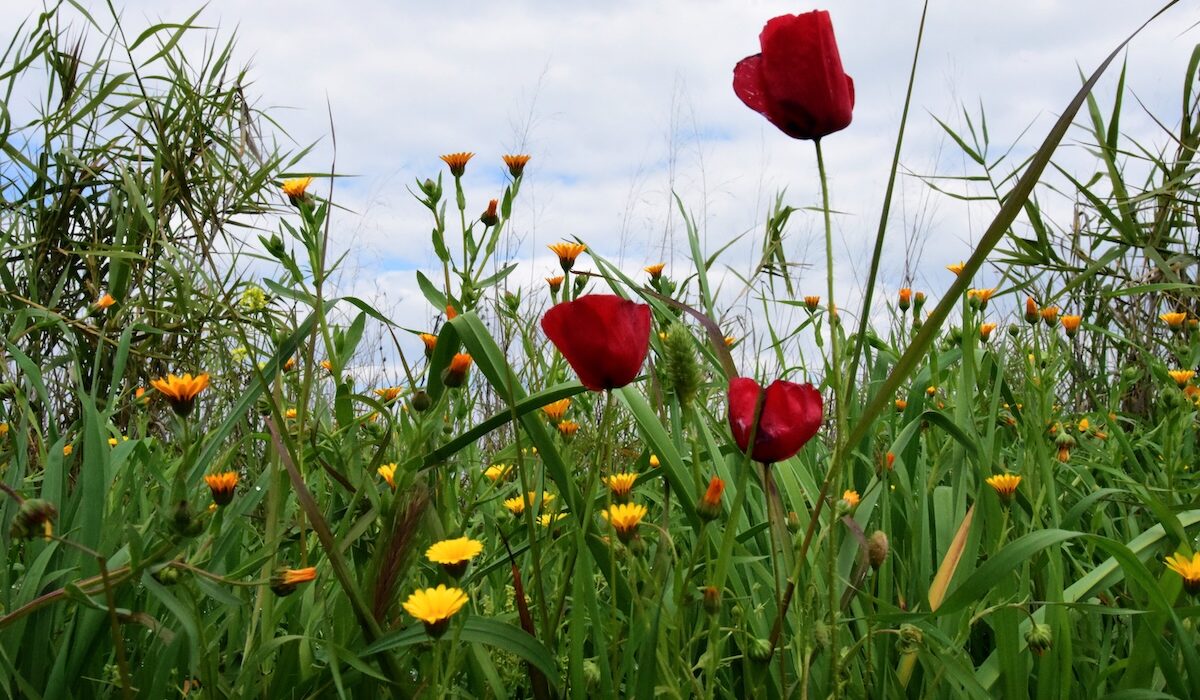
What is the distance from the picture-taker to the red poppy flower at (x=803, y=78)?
698 millimetres

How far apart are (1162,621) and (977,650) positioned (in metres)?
0.30

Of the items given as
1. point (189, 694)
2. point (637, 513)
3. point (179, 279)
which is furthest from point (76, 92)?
point (637, 513)

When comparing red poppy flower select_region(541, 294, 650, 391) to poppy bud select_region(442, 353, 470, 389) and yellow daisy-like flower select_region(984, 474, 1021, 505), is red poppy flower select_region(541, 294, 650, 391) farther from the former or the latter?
yellow daisy-like flower select_region(984, 474, 1021, 505)

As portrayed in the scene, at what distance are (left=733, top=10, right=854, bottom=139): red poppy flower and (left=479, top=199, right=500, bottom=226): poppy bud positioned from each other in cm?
54

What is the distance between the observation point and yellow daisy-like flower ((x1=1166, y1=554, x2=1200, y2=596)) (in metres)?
0.88

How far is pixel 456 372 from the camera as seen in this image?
2.97 feet

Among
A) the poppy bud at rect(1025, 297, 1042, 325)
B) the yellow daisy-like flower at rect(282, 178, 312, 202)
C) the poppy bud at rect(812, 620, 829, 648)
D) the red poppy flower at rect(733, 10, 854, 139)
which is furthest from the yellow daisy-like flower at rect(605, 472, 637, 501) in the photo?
the poppy bud at rect(1025, 297, 1042, 325)

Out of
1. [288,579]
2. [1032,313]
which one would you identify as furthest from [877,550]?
[1032,313]

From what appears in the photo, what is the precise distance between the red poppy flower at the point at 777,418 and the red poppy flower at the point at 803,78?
0.20 meters

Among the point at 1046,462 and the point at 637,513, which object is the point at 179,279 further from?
the point at 1046,462

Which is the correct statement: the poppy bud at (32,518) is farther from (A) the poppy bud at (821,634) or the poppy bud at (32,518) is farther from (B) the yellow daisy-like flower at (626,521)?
(A) the poppy bud at (821,634)

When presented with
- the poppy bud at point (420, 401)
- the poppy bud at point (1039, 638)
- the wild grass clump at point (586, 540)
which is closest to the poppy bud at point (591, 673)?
the wild grass clump at point (586, 540)

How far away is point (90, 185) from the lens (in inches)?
90.2

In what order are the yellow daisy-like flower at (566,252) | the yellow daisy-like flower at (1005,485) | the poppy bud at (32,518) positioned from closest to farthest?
the poppy bud at (32,518) < the yellow daisy-like flower at (1005,485) < the yellow daisy-like flower at (566,252)
